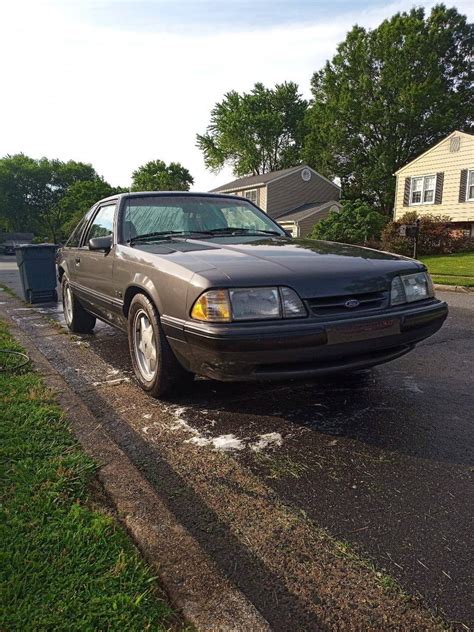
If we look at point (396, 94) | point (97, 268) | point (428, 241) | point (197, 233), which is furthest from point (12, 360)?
point (396, 94)

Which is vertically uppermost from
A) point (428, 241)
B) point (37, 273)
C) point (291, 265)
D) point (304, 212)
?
point (304, 212)

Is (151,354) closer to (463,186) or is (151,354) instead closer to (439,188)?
(463,186)

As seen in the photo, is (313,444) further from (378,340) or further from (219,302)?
(219,302)

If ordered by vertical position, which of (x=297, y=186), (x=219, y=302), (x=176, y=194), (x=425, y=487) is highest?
(x=297, y=186)

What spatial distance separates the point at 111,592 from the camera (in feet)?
4.76

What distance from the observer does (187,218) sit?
4035 mm

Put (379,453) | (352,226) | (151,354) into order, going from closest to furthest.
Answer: (379,453), (151,354), (352,226)

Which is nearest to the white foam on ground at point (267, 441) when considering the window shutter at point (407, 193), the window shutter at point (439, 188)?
the window shutter at point (439, 188)

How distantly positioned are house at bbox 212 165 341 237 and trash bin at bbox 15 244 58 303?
24.5 metres

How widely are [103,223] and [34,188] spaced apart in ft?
211

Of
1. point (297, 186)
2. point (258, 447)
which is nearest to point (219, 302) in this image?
point (258, 447)

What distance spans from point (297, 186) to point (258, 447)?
34.6 meters

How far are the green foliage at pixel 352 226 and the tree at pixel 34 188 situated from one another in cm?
5030

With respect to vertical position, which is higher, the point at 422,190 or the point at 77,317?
the point at 422,190
